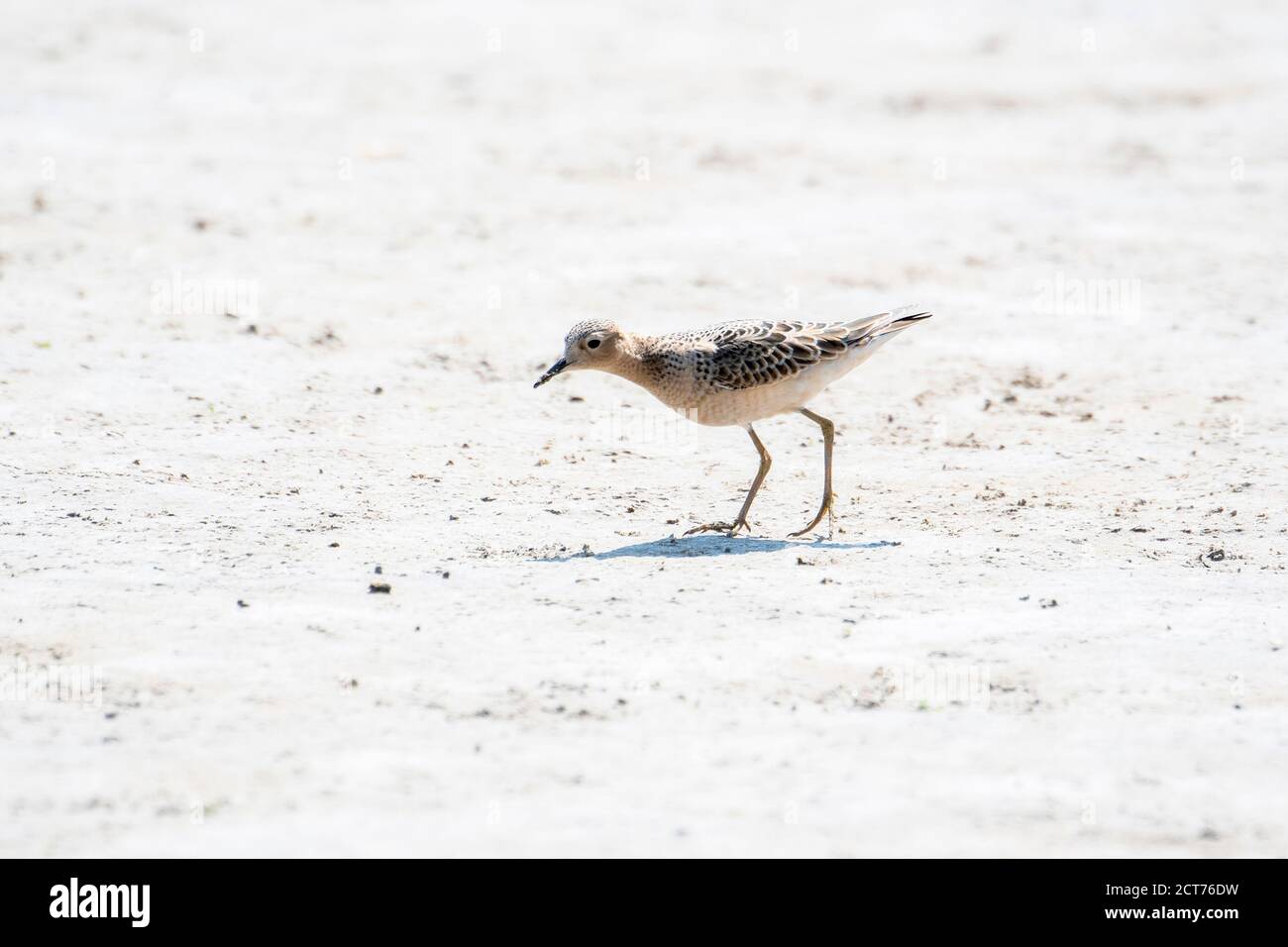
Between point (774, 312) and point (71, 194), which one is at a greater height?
point (71, 194)

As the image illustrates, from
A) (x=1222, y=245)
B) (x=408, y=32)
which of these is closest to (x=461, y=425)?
(x=1222, y=245)

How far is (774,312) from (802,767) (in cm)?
700

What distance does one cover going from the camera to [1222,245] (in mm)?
14172

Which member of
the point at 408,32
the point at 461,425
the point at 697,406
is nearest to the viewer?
the point at 697,406

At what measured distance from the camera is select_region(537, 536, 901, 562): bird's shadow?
28.0 ft

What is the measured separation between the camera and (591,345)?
9477 millimetres

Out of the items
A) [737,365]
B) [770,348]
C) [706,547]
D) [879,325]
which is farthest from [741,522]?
[879,325]

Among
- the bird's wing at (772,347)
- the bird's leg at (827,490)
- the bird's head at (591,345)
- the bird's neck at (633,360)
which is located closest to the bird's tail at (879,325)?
the bird's wing at (772,347)

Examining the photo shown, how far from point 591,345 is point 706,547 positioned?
152cm

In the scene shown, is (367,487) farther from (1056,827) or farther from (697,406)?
(1056,827)

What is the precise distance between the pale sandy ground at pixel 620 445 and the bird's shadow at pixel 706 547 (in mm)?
56

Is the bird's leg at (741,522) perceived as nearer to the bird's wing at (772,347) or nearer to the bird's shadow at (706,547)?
the bird's shadow at (706,547)

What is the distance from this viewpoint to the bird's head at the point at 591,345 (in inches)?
372

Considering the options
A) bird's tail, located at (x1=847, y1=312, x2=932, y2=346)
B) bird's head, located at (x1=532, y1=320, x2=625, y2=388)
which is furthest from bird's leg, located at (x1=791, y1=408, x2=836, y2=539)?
bird's head, located at (x1=532, y1=320, x2=625, y2=388)
